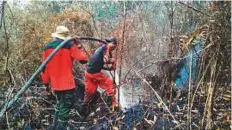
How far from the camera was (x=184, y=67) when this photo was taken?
714 cm

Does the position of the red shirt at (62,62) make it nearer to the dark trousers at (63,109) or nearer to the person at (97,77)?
the dark trousers at (63,109)

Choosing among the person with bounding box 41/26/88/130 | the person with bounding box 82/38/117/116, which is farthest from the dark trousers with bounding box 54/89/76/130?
the person with bounding box 82/38/117/116

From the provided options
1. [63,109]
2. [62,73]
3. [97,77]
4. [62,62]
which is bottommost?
[63,109]

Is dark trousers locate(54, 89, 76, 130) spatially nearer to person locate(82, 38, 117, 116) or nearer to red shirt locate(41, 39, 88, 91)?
red shirt locate(41, 39, 88, 91)

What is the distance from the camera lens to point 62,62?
252 inches

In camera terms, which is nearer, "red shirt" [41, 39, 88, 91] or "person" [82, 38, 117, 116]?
"red shirt" [41, 39, 88, 91]

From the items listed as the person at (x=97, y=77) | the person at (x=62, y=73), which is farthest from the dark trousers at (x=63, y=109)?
the person at (x=97, y=77)

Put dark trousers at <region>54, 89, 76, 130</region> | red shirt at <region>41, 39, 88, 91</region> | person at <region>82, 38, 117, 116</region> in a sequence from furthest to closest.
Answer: person at <region>82, 38, 117, 116</region> < dark trousers at <region>54, 89, 76, 130</region> < red shirt at <region>41, 39, 88, 91</region>

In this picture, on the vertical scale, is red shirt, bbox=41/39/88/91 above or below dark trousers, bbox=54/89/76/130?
above

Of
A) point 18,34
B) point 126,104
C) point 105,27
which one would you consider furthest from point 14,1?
point 126,104

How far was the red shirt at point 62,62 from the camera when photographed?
20.7ft

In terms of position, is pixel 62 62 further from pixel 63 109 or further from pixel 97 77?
pixel 97 77

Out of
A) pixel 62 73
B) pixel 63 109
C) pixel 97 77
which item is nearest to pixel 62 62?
pixel 62 73

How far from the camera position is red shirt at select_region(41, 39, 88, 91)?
6.30 meters
